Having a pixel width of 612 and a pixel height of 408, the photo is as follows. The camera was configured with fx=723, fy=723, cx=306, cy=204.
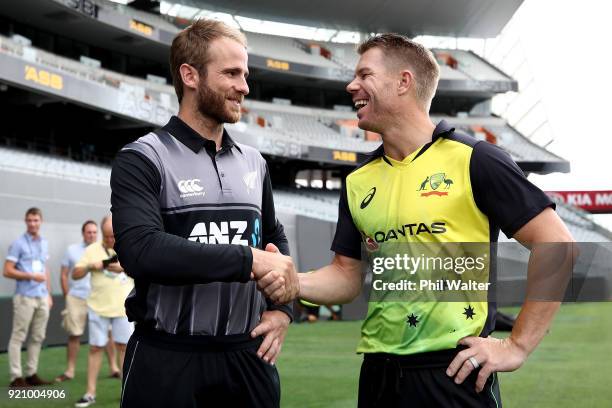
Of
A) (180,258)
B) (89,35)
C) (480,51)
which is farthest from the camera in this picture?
(480,51)

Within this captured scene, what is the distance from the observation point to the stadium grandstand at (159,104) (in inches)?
734

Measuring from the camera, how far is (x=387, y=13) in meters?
46.7

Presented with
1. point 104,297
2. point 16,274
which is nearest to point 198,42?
point 104,297

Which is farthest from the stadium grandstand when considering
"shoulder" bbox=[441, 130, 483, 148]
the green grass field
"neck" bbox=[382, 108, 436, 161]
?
"shoulder" bbox=[441, 130, 483, 148]

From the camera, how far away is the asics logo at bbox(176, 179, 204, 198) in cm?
258

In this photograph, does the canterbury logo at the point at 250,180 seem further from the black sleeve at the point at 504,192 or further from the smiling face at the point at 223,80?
the black sleeve at the point at 504,192

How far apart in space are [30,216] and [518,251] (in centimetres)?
726

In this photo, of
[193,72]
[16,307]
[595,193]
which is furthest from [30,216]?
[595,193]

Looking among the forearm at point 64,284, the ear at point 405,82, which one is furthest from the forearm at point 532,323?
the forearm at point 64,284

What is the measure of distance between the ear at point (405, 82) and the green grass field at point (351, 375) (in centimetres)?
500

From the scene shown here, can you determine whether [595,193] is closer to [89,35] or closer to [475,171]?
[89,35]

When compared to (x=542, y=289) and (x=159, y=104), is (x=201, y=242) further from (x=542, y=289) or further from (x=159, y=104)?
(x=159, y=104)

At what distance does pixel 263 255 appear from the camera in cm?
242

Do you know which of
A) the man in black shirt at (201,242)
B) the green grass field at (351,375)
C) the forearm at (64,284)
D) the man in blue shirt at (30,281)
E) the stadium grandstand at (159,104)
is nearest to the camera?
the man in black shirt at (201,242)
